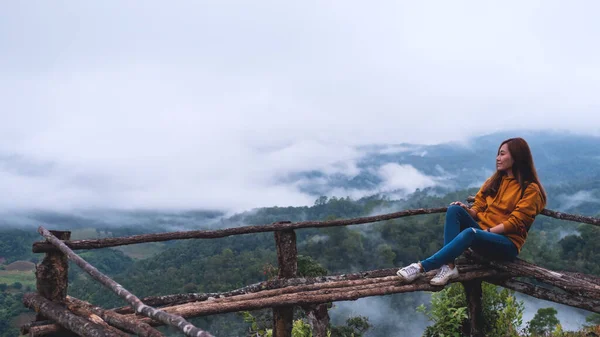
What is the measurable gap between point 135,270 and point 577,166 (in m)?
165

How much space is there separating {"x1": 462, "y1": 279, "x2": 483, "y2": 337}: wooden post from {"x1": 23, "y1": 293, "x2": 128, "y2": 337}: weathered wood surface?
4754 millimetres

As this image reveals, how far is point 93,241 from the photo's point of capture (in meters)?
4.12

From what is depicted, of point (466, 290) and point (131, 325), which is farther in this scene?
point (466, 290)

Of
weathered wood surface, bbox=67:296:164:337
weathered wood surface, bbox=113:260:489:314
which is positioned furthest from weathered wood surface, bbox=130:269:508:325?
weathered wood surface, bbox=67:296:164:337

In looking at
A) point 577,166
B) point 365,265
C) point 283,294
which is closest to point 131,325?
point 283,294

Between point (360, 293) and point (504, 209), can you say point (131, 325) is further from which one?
point (504, 209)

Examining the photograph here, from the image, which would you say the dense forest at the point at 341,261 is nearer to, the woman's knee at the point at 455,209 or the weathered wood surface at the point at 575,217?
the weathered wood surface at the point at 575,217

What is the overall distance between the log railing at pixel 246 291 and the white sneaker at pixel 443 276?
92 millimetres

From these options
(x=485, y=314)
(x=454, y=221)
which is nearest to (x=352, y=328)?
(x=485, y=314)

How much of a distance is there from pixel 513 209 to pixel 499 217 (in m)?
0.18

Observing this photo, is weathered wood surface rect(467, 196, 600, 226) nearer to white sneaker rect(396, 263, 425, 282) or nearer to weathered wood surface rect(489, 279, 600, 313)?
weathered wood surface rect(489, 279, 600, 313)

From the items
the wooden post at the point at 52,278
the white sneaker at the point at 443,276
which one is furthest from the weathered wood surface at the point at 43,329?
the white sneaker at the point at 443,276

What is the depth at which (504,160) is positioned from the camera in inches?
201

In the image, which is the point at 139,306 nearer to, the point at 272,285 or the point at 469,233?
the point at 272,285
